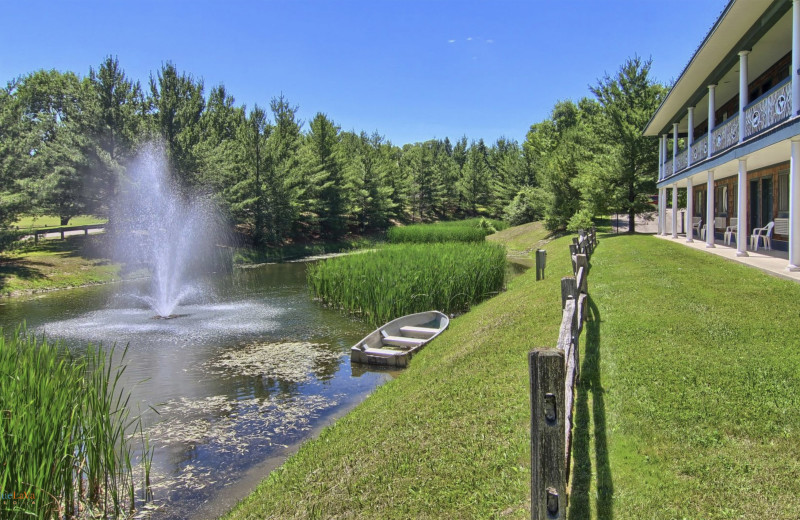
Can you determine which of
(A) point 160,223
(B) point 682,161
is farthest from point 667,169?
(A) point 160,223

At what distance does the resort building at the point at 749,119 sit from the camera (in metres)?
12.1

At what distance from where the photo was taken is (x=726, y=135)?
1712 centimetres

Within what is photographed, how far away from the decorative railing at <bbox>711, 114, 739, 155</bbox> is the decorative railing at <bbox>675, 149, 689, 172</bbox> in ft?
13.8

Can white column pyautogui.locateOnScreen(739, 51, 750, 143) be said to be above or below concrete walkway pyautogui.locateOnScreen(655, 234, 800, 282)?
above

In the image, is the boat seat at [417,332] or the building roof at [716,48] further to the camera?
the building roof at [716,48]

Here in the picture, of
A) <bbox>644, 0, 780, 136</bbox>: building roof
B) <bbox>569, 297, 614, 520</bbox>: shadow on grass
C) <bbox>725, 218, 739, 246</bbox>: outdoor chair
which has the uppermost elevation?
<bbox>644, 0, 780, 136</bbox>: building roof

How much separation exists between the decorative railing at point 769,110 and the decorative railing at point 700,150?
187 inches

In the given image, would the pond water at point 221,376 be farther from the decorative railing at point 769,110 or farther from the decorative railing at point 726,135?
the decorative railing at point 726,135

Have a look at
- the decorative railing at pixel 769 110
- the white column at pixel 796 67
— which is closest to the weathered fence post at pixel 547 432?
the white column at pixel 796 67

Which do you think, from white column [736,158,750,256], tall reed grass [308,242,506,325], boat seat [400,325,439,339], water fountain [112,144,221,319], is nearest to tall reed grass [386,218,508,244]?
water fountain [112,144,221,319]

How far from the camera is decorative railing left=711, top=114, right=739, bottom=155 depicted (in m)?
16.3

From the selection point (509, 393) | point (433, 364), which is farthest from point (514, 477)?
point (433, 364)

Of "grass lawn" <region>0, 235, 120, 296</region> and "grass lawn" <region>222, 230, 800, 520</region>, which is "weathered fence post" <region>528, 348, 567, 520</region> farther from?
"grass lawn" <region>0, 235, 120, 296</region>

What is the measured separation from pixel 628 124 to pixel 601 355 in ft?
91.9
